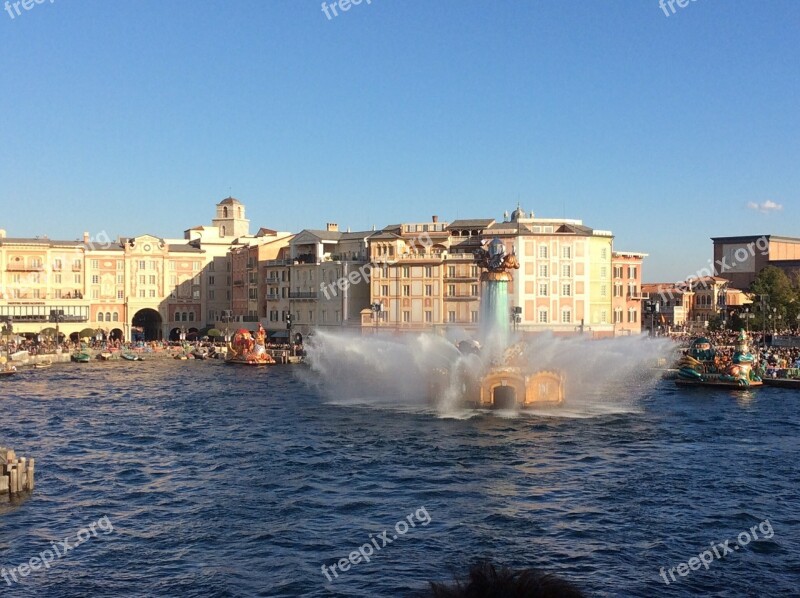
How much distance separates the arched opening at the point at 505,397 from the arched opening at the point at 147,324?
3701 inches

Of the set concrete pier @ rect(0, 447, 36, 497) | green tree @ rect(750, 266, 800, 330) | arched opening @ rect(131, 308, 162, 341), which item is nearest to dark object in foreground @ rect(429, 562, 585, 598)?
concrete pier @ rect(0, 447, 36, 497)

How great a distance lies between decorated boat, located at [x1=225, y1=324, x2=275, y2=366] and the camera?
109438 mm

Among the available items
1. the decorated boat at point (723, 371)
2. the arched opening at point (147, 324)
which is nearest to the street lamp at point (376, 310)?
the decorated boat at point (723, 371)

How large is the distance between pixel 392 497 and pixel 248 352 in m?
78.8

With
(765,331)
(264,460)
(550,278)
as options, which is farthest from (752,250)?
(264,460)

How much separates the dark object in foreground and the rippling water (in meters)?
18.0

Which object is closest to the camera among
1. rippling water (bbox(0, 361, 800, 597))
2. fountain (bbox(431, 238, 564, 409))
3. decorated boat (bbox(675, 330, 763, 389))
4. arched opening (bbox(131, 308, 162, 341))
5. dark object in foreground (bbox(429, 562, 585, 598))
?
dark object in foreground (bbox(429, 562, 585, 598))

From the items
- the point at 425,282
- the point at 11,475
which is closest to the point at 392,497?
the point at 11,475

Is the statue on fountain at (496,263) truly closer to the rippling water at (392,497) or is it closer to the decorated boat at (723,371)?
the rippling water at (392,497)

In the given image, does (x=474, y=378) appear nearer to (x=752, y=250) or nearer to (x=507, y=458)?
(x=507, y=458)

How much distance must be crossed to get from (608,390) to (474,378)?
916 inches

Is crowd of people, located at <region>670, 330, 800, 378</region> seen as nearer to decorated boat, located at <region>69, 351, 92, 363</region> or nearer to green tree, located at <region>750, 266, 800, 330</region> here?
green tree, located at <region>750, 266, 800, 330</region>

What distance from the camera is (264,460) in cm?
4244

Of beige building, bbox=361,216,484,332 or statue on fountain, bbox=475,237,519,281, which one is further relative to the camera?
beige building, bbox=361,216,484,332
